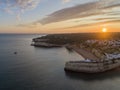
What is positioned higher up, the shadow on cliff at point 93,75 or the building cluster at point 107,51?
the building cluster at point 107,51

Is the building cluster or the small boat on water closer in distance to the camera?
the small boat on water

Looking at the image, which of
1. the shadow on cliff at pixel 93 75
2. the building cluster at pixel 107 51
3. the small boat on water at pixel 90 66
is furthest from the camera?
the building cluster at pixel 107 51

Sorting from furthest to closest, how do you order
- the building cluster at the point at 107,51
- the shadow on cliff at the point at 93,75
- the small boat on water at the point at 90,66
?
the building cluster at the point at 107,51 → the small boat on water at the point at 90,66 → the shadow on cliff at the point at 93,75

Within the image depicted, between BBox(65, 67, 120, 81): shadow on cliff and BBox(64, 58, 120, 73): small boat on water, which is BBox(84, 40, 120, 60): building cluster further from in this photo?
BBox(65, 67, 120, 81): shadow on cliff

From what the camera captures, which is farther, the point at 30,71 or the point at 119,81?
the point at 30,71

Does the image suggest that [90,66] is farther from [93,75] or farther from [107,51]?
[107,51]

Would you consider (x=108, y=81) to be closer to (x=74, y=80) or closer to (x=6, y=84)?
(x=74, y=80)

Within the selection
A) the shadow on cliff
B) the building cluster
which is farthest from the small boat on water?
the building cluster

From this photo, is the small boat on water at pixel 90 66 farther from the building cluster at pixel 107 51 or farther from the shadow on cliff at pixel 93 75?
the building cluster at pixel 107 51

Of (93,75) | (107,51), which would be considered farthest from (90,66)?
(107,51)

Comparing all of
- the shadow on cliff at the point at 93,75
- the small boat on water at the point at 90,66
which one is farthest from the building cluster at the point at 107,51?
the shadow on cliff at the point at 93,75

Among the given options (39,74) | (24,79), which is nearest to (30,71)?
(39,74)
